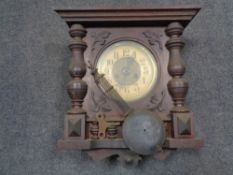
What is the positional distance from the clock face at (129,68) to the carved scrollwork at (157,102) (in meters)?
0.02

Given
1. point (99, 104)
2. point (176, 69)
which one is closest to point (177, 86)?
point (176, 69)

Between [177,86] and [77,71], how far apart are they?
0.66 ft

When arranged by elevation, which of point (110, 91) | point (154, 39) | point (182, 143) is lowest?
point (182, 143)

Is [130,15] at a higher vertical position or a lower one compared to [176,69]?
higher

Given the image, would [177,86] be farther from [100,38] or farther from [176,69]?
[100,38]

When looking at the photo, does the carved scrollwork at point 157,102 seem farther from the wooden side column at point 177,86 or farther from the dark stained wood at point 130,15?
→ the dark stained wood at point 130,15

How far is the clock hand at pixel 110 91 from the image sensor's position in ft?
1.89

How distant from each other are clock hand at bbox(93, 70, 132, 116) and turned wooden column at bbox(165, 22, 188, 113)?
0.31ft

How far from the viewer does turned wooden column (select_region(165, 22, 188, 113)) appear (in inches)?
22.3

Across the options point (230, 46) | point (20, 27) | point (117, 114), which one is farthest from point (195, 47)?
point (20, 27)

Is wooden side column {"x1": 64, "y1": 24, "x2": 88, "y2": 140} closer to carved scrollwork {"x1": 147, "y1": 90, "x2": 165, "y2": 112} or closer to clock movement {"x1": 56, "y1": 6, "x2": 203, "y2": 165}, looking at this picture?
clock movement {"x1": 56, "y1": 6, "x2": 203, "y2": 165}

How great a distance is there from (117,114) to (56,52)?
26 cm

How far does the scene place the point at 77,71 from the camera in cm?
57

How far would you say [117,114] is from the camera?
1.92ft
